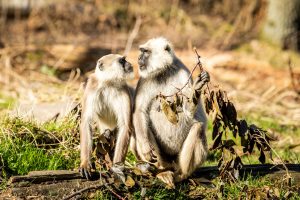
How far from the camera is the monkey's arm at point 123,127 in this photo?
20.2 feet

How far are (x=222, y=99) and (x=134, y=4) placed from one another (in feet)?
37.9

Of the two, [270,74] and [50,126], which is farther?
[270,74]

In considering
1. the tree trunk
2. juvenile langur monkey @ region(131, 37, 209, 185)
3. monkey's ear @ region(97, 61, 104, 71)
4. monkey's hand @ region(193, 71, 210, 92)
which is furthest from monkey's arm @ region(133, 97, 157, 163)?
the tree trunk

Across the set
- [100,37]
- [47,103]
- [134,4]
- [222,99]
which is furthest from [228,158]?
[134,4]

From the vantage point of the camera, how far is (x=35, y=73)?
12578 mm

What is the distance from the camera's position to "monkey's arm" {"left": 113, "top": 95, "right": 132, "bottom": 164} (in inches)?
242

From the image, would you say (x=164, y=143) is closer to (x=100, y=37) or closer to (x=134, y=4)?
(x=100, y=37)

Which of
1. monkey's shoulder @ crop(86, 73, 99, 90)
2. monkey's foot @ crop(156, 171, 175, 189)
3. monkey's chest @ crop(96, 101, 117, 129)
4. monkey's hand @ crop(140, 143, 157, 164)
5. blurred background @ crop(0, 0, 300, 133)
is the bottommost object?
monkey's foot @ crop(156, 171, 175, 189)

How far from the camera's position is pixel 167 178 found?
5.71 metres

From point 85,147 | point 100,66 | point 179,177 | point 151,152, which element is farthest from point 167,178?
point 100,66

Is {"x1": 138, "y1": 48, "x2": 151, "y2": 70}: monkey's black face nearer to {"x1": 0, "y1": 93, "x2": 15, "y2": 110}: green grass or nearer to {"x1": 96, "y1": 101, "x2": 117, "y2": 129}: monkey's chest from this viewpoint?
{"x1": 96, "y1": 101, "x2": 117, "y2": 129}: monkey's chest

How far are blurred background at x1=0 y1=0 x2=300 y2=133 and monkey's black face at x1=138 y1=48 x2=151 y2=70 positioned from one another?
270 cm

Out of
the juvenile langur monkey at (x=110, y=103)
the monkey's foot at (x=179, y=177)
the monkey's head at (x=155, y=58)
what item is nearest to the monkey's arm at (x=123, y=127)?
the juvenile langur monkey at (x=110, y=103)

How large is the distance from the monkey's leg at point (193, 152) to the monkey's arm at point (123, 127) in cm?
61
